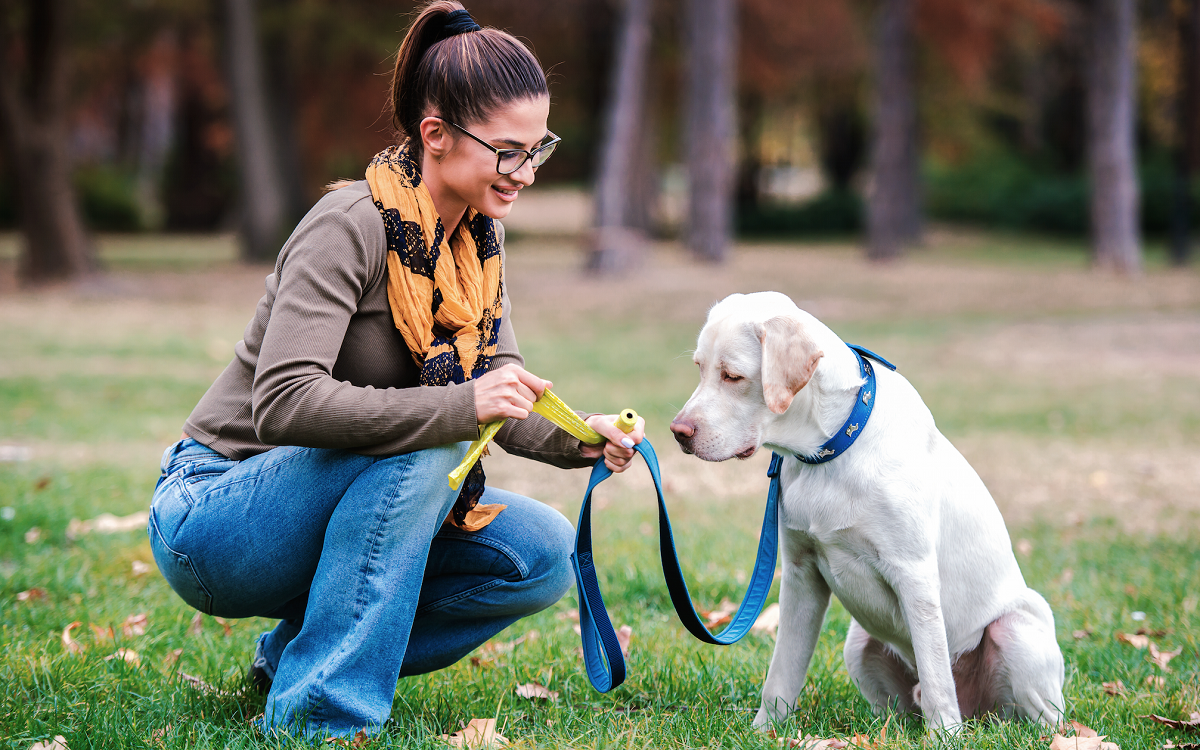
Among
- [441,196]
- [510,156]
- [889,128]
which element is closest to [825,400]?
[510,156]

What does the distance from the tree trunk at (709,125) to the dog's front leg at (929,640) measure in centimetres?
1795

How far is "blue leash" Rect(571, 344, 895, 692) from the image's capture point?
2914 millimetres

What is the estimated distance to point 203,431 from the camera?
2.92 m

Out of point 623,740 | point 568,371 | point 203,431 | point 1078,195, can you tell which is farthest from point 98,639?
point 1078,195

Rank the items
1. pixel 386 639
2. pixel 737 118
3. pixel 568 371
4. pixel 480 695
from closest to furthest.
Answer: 1. pixel 386 639
2. pixel 480 695
3. pixel 568 371
4. pixel 737 118

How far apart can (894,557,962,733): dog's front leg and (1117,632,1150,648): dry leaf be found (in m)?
1.31

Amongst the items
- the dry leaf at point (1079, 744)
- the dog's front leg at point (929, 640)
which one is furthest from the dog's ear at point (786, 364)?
the dry leaf at point (1079, 744)

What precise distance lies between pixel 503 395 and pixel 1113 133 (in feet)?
65.5

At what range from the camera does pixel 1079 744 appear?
2756mm

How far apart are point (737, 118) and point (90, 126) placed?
3349 cm

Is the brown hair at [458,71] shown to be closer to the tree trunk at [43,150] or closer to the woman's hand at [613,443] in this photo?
the woman's hand at [613,443]

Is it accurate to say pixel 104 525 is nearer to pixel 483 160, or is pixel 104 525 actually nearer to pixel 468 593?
pixel 468 593

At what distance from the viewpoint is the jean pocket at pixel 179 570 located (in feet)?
8.93

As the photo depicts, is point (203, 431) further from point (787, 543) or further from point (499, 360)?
point (787, 543)
